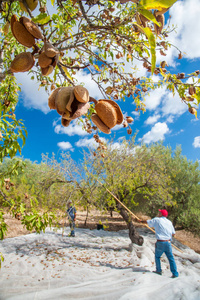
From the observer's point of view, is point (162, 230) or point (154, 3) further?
point (162, 230)

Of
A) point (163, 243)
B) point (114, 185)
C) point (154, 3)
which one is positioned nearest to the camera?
point (154, 3)

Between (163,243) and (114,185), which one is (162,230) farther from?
(114,185)

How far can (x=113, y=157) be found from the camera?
9.47 meters

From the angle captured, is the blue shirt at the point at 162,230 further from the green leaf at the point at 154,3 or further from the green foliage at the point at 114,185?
the green leaf at the point at 154,3

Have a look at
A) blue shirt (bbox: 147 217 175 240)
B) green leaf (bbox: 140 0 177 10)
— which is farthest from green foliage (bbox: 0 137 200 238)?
green leaf (bbox: 140 0 177 10)

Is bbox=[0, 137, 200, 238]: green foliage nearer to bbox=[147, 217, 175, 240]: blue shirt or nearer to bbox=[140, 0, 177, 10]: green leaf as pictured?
bbox=[147, 217, 175, 240]: blue shirt

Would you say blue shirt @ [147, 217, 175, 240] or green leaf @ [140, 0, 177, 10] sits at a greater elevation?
green leaf @ [140, 0, 177, 10]

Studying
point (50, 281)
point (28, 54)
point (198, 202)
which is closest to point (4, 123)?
point (28, 54)

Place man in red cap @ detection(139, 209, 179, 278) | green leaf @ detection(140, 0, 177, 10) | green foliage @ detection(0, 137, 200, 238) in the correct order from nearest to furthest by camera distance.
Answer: green leaf @ detection(140, 0, 177, 10) < man in red cap @ detection(139, 209, 179, 278) < green foliage @ detection(0, 137, 200, 238)

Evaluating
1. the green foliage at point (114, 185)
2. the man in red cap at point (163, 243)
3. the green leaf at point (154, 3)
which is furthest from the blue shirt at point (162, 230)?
the green leaf at point (154, 3)

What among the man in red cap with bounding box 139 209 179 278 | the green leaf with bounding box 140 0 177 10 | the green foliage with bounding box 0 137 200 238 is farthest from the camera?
the green foliage with bounding box 0 137 200 238

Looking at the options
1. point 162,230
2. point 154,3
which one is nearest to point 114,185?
point 162,230

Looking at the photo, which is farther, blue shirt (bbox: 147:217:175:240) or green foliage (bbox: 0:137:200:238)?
green foliage (bbox: 0:137:200:238)

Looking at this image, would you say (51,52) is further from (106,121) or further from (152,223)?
(152,223)
